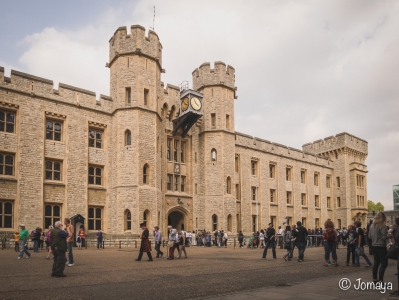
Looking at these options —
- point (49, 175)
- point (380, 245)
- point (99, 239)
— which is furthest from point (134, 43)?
point (380, 245)

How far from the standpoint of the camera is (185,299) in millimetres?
7703

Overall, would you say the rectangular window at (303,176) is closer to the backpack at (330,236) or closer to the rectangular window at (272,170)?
the rectangular window at (272,170)

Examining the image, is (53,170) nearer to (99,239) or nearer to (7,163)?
(7,163)

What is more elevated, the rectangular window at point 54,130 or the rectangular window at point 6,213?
the rectangular window at point 54,130

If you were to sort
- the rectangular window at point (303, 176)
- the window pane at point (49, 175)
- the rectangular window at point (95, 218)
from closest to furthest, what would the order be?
the window pane at point (49, 175), the rectangular window at point (95, 218), the rectangular window at point (303, 176)

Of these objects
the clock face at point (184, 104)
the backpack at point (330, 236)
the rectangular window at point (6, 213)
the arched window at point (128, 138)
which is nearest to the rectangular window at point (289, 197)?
the clock face at point (184, 104)

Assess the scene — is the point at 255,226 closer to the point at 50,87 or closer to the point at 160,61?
the point at 160,61

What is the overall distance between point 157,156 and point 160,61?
785 centimetres

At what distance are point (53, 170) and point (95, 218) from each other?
4481 millimetres

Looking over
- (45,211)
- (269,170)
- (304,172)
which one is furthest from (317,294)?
(304,172)

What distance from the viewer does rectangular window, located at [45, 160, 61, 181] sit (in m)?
26.5

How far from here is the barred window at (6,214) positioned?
78.0 feet

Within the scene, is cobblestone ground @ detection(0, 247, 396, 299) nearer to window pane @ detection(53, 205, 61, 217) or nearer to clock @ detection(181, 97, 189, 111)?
window pane @ detection(53, 205, 61, 217)

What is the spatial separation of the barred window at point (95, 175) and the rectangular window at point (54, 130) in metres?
3.21
